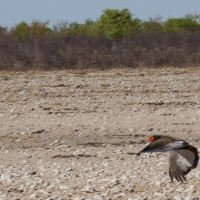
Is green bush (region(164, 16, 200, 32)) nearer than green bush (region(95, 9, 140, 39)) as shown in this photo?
No

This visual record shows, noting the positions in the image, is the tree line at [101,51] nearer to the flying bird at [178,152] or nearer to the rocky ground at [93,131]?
the rocky ground at [93,131]

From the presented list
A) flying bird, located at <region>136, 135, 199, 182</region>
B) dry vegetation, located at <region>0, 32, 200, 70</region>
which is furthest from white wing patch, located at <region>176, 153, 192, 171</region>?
dry vegetation, located at <region>0, 32, 200, 70</region>

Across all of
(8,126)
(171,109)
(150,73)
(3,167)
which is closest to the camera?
(3,167)

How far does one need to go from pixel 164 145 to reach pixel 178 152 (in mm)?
662

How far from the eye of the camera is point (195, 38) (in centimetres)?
3166

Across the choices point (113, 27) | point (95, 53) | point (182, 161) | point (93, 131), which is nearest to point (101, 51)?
point (95, 53)

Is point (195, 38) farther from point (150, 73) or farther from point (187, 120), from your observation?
point (187, 120)

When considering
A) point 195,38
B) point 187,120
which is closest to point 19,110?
point 187,120

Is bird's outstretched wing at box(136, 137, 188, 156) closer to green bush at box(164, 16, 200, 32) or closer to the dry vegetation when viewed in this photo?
the dry vegetation

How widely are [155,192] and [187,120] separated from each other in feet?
21.4

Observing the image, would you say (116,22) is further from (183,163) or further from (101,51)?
(183,163)

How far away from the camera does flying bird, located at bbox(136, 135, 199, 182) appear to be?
274 inches

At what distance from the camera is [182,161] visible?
762 centimetres

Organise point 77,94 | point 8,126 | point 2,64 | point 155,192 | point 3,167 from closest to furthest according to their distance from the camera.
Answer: point 155,192, point 3,167, point 8,126, point 77,94, point 2,64
